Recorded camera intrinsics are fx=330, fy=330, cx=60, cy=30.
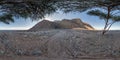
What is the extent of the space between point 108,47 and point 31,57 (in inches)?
181

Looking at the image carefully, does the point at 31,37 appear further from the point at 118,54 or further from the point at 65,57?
the point at 118,54

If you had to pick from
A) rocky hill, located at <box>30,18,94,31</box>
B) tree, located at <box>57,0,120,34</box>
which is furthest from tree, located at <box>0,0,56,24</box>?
rocky hill, located at <box>30,18,94,31</box>

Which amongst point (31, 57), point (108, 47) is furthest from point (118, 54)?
point (31, 57)

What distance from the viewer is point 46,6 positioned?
63.5ft

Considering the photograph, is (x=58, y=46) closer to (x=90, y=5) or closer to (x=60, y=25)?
(x=90, y=5)

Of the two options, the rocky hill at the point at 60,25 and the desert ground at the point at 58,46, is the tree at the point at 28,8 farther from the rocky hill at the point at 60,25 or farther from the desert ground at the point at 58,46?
the rocky hill at the point at 60,25

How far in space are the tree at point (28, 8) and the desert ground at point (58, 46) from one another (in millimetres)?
1405

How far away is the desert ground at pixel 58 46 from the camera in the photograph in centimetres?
1847

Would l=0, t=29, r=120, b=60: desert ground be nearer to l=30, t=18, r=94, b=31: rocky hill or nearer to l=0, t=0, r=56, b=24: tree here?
l=0, t=0, r=56, b=24: tree

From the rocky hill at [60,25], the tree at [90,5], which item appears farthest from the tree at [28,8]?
the rocky hill at [60,25]

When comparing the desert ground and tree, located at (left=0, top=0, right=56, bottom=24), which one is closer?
the desert ground

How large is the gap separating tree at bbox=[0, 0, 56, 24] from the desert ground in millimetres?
1405

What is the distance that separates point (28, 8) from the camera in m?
19.7

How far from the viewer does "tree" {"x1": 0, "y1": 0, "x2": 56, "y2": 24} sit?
61.5 feet
